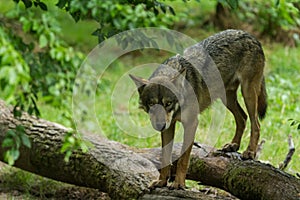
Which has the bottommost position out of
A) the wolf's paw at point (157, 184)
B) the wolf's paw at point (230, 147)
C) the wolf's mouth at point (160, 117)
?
the wolf's paw at point (157, 184)

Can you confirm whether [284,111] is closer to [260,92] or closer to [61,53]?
[260,92]

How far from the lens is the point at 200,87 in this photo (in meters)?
5.60

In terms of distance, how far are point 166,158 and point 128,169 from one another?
41 centimetres

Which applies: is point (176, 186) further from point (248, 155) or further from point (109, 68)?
point (109, 68)

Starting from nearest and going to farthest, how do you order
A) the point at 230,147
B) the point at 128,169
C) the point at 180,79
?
the point at 180,79 → the point at 128,169 → the point at 230,147

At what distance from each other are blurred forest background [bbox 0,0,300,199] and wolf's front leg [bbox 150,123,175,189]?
3.15ft

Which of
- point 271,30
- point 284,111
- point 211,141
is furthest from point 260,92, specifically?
point 271,30

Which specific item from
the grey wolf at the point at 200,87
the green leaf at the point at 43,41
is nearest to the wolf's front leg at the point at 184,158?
the grey wolf at the point at 200,87

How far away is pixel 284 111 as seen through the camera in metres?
9.09

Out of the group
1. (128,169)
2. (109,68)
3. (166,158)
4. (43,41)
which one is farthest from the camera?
(109,68)

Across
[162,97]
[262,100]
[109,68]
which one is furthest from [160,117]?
[109,68]

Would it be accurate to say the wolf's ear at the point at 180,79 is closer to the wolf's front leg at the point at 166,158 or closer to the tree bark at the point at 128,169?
the wolf's front leg at the point at 166,158

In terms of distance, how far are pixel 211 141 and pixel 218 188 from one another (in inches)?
40.8

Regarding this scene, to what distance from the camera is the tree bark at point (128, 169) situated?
520 cm
